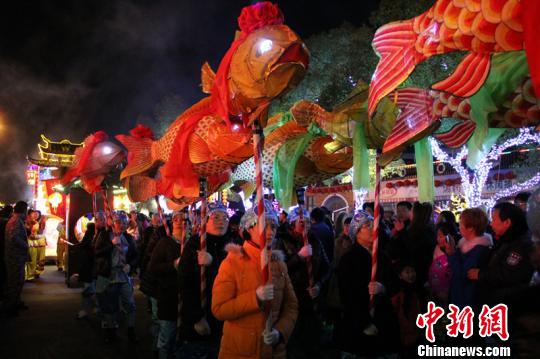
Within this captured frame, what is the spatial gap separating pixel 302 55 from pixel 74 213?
9.77m

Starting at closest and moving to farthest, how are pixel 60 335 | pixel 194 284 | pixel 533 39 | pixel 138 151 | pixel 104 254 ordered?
pixel 533 39 → pixel 194 284 → pixel 104 254 → pixel 60 335 → pixel 138 151

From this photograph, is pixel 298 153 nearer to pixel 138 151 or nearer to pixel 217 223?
pixel 217 223

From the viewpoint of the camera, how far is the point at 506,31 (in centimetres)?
254

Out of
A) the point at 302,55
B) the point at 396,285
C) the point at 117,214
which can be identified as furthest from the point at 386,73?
the point at 117,214

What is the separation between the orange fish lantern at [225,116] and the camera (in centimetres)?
368

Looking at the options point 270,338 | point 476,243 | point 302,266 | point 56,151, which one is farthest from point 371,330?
point 56,151

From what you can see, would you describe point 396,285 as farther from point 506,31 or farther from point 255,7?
point 255,7

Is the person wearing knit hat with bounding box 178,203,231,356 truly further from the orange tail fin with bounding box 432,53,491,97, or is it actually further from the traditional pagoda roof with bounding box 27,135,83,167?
the traditional pagoda roof with bounding box 27,135,83,167

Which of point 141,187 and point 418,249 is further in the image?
point 141,187

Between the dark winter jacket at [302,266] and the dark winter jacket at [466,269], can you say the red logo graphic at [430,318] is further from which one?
the dark winter jacket at [302,266]

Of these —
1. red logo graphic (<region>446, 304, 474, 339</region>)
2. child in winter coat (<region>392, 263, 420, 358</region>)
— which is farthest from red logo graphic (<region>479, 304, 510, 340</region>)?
child in winter coat (<region>392, 263, 420, 358</region>)

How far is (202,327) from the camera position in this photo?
3863mm

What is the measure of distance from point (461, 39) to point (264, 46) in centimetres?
150

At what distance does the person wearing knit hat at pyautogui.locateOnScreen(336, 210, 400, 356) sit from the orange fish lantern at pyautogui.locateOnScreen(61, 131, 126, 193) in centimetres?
515
